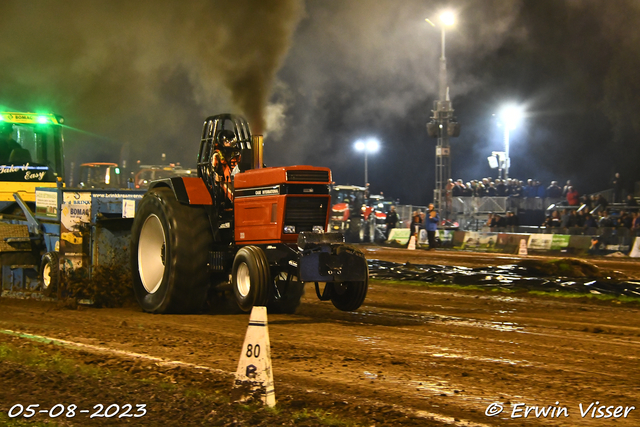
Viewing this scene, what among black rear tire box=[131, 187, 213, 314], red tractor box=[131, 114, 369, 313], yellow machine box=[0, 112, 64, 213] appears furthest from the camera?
yellow machine box=[0, 112, 64, 213]

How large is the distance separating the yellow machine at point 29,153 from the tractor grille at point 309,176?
648cm

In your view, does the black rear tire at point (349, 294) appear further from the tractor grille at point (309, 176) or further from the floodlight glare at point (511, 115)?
the floodlight glare at point (511, 115)

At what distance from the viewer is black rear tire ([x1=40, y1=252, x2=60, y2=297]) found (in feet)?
34.1

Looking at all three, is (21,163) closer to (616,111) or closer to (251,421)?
(251,421)

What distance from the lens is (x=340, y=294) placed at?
362 inches

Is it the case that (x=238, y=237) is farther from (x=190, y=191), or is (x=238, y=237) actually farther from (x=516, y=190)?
(x=516, y=190)

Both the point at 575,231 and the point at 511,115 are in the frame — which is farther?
the point at 511,115

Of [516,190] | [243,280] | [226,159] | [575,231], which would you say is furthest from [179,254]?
[516,190]

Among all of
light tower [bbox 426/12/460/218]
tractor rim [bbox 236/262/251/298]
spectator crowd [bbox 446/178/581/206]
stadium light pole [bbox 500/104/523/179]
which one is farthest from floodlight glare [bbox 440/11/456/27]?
tractor rim [bbox 236/262/251/298]

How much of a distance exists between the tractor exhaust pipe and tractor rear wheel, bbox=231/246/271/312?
1.28 meters

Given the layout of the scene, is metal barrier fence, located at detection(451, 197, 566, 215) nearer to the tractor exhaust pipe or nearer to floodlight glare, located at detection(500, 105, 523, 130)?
floodlight glare, located at detection(500, 105, 523, 130)

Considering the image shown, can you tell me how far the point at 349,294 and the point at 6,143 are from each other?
25.7ft

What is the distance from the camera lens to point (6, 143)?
1302 centimetres

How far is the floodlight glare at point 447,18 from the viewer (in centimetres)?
2430
